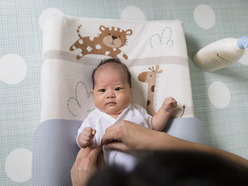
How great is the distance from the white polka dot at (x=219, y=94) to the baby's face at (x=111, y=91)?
48 centimetres

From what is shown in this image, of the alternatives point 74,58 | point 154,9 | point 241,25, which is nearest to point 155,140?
point 74,58

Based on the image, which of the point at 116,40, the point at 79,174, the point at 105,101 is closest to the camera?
the point at 79,174

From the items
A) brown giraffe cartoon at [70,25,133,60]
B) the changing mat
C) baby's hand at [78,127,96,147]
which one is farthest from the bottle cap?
baby's hand at [78,127,96,147]

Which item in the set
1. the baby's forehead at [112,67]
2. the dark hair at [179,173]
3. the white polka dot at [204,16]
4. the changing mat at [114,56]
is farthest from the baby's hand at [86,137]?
the white polka dot at [204,16]

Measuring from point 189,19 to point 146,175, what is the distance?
119 cm

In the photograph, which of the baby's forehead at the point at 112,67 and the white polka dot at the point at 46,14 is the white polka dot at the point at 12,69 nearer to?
the white polka dot at the point at 46,14

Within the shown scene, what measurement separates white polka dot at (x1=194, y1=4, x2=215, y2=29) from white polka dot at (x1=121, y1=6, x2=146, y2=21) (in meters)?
0.30

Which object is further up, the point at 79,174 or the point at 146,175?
the point at 146,175

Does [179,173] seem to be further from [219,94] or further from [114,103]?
[219,94]

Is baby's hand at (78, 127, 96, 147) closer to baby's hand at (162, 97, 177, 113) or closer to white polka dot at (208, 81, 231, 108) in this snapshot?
baby's hand at (162, 97, 177, 113)

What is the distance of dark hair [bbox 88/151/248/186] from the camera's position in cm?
19

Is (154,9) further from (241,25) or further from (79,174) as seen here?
(79,174)

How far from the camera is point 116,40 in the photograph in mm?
1027

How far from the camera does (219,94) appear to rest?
3.82 ft
